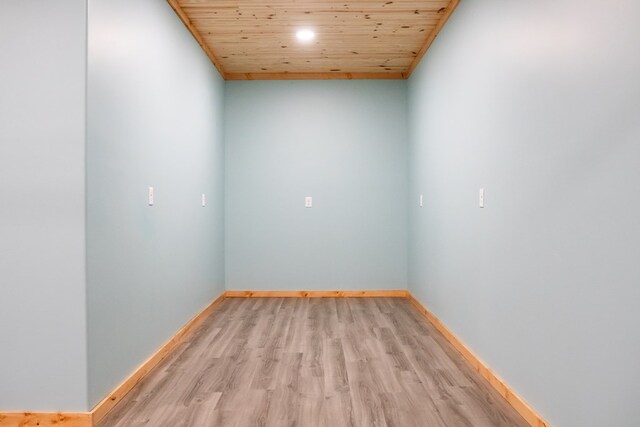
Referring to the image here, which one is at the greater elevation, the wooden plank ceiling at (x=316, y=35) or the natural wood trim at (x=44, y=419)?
the wooden plank ceiling at (x=316, y=35)

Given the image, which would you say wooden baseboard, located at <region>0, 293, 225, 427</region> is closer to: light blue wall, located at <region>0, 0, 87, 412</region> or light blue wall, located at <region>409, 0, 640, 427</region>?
light blue wall, located at <region>0, 0, 87, 412</region>

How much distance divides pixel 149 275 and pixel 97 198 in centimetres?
85

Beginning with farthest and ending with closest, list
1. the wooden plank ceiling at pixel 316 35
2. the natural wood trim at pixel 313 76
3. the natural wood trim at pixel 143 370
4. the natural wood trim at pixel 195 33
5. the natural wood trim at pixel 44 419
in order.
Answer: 1. the natural wood trim at pixel 313 76
2. the wooden plank ceiling at pixel 316 35
3. the natural wood trim at pixel 195 33
4. the natural wood trim at pixel 143 370
5. the natural wood trim at pixel 44 419

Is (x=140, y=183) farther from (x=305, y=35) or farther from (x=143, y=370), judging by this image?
(x=305, y=35)

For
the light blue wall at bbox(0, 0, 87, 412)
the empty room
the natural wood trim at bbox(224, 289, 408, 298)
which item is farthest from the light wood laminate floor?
the natural wood trim at bbox(224, 289, 408, 298)

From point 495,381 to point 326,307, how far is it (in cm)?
238

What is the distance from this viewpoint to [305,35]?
4.05 metres

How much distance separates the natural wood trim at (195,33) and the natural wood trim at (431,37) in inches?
82.7

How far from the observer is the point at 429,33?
159 inches

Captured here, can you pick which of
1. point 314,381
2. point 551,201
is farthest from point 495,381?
point 551,201

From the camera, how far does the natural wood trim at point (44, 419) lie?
204 cm

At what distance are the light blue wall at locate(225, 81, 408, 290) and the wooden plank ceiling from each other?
27cm

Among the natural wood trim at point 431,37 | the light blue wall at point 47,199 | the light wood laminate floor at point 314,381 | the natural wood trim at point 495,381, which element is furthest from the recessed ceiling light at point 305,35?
the natural wood trim at point 495,381

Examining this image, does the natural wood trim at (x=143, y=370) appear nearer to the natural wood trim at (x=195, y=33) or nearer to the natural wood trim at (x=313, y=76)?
the natural wood trim at (x=195, y=33)
